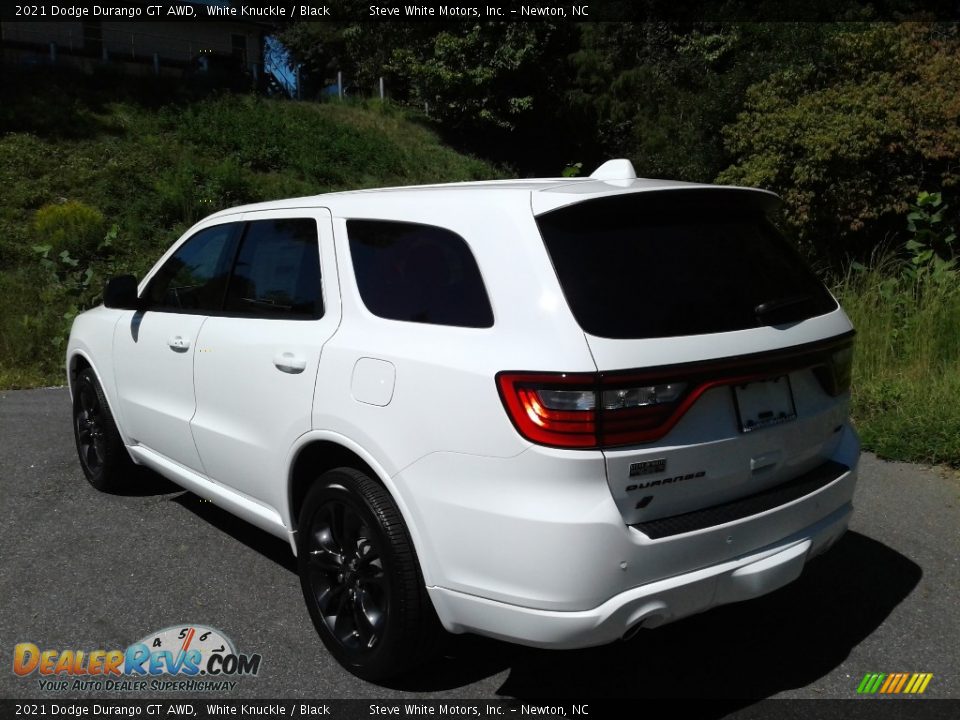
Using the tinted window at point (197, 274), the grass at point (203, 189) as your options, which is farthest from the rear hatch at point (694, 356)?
the grass at point (203, 189)

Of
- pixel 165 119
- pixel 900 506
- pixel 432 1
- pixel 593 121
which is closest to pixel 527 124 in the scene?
pixel 593 121

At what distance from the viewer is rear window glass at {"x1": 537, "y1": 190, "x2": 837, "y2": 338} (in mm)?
2680

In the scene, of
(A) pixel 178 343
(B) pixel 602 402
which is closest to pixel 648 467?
(B) pixel 602 402

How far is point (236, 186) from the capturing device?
1884cm

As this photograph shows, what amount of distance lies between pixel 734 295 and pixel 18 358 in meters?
8.94

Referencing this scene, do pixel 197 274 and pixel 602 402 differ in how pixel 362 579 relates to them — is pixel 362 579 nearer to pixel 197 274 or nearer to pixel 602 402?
pixel 602 402

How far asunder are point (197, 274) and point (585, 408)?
258 centimetres

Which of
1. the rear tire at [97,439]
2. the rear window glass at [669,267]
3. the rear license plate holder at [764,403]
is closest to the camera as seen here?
the rear window glass at [669,267]

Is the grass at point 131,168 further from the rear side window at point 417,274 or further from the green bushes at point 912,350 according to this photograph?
the green bushes at point 912,350

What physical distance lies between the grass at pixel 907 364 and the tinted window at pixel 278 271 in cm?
416

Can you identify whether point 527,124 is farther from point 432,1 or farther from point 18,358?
point 18,358

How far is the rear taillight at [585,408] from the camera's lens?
251 cm

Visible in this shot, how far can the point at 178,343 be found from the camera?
4172mm

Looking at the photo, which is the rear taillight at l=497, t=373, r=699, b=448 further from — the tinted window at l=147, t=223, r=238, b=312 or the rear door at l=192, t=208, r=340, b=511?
the tinted window at l=147, t=223, r=238, b=312
